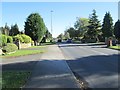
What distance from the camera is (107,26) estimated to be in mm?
85188

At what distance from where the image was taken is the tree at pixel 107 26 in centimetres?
8481

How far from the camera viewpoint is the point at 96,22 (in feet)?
305

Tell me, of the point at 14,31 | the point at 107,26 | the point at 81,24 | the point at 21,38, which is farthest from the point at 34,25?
the point at 81,24

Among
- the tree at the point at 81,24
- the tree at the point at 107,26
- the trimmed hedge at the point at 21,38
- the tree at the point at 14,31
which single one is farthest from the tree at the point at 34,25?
the tree at the point at 81,24

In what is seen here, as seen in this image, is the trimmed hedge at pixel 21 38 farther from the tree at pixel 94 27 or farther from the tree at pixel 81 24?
the tree at pixel 81 24

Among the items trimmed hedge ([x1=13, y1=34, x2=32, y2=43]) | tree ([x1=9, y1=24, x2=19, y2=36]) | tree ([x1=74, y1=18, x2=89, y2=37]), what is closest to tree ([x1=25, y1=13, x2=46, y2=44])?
trimmed hedge ([x1=13, y1=34, x2=32, y2=43])

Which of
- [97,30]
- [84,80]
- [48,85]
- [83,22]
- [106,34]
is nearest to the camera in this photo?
[48,85]

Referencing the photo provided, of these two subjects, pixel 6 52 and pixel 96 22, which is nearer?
pixel 6 52

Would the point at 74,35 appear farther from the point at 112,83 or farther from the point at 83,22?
the point at 112,83

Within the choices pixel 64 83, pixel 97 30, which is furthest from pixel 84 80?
pixel 97 30

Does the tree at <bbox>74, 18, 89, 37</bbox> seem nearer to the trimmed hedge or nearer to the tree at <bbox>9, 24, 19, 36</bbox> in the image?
the tree at <bbox>9, 24, 19, 36</bbox>

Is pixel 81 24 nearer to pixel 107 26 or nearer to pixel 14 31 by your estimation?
pixel 14 31

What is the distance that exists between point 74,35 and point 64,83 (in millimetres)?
126400

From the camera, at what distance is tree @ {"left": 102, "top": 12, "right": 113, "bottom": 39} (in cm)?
8481
